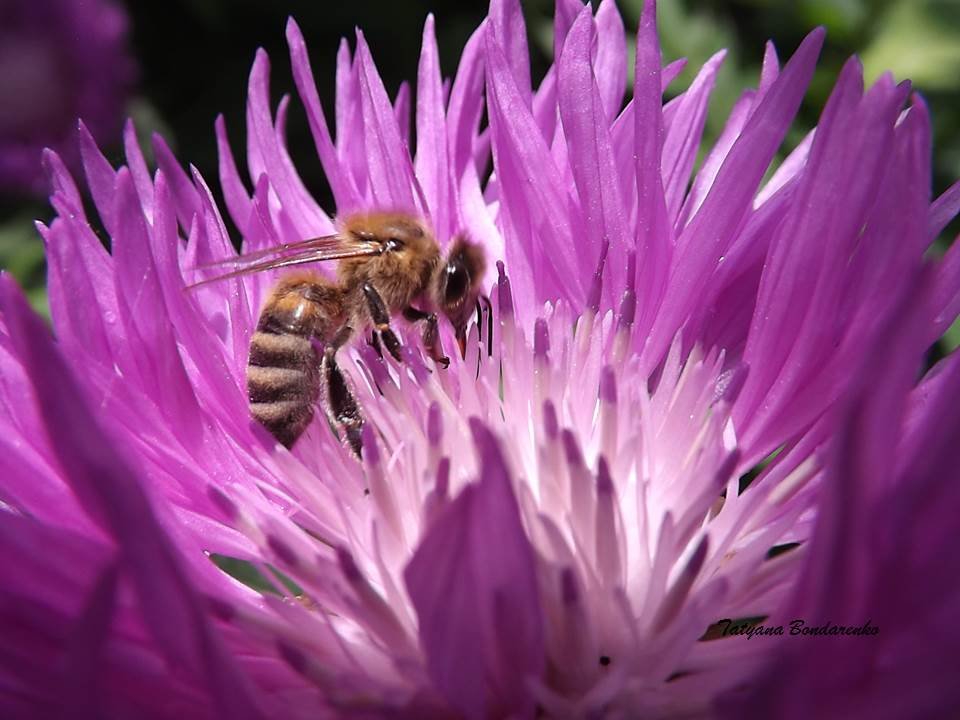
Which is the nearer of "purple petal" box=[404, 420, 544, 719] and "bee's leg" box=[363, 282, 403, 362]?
"purple petal" box=[404, 420, 544, 719]

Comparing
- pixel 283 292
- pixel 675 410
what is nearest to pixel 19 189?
pixel 283 292

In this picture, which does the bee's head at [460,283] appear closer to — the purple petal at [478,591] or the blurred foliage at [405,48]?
the purple petal at [478,591]

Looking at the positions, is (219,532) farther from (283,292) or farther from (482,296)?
(482,296)

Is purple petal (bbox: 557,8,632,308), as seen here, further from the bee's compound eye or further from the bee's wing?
the bee's wing

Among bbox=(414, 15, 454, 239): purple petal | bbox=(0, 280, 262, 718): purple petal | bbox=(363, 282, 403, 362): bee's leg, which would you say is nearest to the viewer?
bbox=(0, 280, 262, 718): purple petal

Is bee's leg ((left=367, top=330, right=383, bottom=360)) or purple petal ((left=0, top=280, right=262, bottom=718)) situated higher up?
bee's leg ((left=367, top=330, right=383, bottom=360))

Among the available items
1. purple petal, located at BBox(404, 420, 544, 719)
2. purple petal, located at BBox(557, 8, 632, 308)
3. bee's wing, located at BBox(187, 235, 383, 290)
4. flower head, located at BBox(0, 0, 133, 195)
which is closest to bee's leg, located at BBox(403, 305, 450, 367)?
bee's wing, located at BBox(187, 235, 383, 290)
